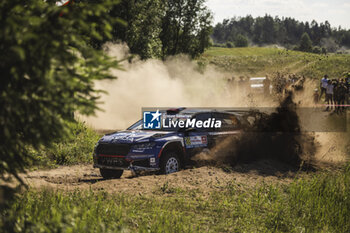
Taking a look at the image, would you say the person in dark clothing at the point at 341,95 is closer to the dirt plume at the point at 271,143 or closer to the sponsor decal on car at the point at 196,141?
the dirt plume at the point at 271,143

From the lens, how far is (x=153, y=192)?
7176mm

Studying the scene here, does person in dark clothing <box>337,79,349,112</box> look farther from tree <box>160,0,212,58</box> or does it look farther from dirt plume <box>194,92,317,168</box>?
tree <box>160,0,212,58</box>

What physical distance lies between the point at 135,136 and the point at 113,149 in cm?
60

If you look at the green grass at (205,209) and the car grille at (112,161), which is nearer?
the green grass at (205,209)

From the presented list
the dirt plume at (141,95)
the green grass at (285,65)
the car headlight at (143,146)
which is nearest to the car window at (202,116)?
the car headlight at (143,146)

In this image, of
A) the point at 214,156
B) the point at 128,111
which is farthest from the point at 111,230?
the point at 128,111

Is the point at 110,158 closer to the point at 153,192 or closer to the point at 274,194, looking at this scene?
the point at 153,192

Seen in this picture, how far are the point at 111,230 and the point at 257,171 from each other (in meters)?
5.54

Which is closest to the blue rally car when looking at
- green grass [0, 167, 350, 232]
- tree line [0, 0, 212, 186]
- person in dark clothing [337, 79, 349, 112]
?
green grass [0, 167, 350, 232]

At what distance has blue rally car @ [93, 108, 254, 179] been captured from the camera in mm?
8562

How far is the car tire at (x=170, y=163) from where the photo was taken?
8.65 m

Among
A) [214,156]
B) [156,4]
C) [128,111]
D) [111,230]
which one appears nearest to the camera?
[111,230]

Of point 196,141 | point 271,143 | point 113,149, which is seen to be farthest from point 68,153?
point 271,143

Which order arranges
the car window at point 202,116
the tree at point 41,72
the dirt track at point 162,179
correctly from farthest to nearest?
the car window at point 202,116 < the dirt track at point 162,179 < the tree at point 41,72
